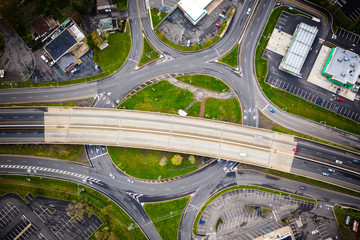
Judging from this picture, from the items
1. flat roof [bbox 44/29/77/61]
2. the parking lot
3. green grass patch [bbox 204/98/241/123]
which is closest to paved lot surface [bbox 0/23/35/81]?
flat roof [bbox 44/29/77/61]

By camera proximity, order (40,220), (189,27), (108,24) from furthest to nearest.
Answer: (189,27) < (108,24) < (40,220)

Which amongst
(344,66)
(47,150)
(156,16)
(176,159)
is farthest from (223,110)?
(47,150)

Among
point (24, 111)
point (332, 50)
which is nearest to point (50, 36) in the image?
point (24, 111)

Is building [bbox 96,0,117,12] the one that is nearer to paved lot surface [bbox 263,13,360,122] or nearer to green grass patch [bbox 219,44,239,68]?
green grass patch [bbox 219,44,239,68]

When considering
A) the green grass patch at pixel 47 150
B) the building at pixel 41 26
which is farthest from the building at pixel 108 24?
the green grass patch at pixel 47 150

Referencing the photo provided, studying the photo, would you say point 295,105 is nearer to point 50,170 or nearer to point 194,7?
point 194,7

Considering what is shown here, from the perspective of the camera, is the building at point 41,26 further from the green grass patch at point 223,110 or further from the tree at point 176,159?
the tree at point 176,159
